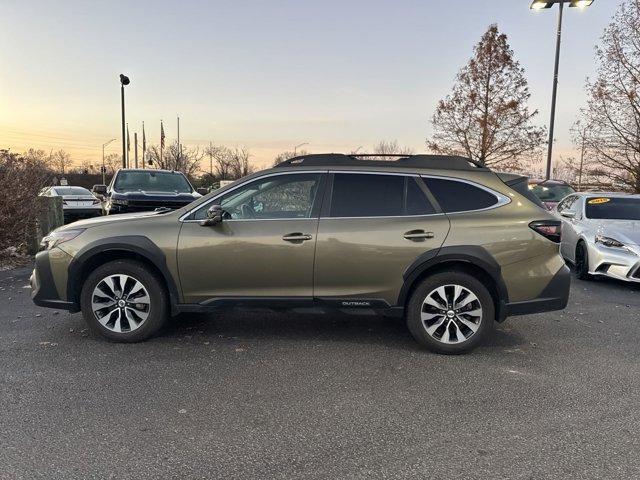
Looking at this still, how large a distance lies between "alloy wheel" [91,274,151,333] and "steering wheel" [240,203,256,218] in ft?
3.93

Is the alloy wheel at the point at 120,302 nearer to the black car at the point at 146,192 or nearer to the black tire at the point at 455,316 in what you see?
the black tire at the point at 455,316

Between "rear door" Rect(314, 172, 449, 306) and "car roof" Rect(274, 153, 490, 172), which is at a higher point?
"car roof" Rect(274, 153, 490, 172)

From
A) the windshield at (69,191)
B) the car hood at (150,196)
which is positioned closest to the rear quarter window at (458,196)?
the car hood at (150,196)

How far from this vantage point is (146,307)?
4703 mm

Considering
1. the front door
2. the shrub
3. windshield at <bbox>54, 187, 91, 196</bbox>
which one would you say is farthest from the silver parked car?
windshield at <bbox>54, 187, 91, 196</bbox>

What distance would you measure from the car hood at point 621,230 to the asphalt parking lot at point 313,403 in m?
2.69

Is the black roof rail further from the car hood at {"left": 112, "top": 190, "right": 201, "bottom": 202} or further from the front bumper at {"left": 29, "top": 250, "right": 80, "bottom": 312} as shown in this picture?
the car hood at {"left": 112, "top": 190, "right": 201, "bottom": 202}

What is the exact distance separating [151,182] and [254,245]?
796 cm

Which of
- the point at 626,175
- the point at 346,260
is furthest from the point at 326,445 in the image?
the point at 626,175

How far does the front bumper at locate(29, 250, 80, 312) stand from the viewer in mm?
4746

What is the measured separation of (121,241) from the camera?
4621 millimetres

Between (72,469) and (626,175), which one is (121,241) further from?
(626,175)

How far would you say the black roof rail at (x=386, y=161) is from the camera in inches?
187

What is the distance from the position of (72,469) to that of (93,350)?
201 cm
